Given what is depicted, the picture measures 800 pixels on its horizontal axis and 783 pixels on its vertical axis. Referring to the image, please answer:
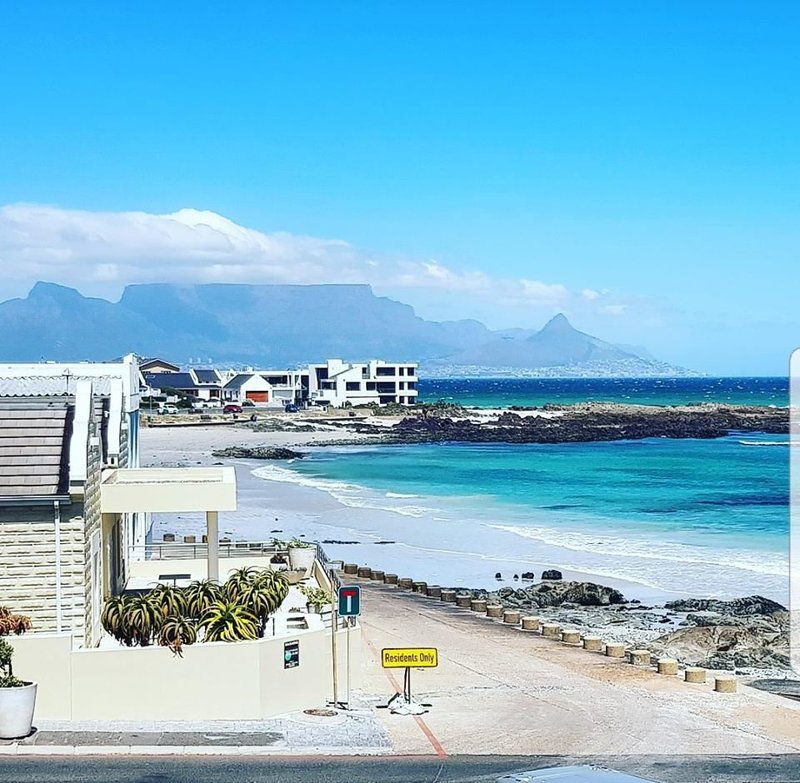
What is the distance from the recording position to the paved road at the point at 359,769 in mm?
14711

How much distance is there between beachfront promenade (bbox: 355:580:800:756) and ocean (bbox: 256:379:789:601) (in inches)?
541

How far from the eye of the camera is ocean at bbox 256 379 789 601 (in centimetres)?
4278

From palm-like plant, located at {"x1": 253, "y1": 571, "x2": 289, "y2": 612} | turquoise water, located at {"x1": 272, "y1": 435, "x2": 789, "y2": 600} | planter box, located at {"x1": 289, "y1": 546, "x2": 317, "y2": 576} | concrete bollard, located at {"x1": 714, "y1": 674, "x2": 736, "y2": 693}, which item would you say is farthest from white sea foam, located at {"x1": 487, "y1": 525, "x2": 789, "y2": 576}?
palm-like plant, located at {"x1": 253, "y1": 571, "x2": 289, "y2": 612}

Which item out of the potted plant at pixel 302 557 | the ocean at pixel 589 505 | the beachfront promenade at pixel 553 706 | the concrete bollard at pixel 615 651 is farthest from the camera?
the ocean at pixel 589 505

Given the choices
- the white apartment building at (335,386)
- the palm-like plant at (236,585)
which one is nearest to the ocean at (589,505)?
the palm-like plant at (236,585)

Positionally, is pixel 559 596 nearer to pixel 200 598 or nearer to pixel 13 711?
pixel 200 598

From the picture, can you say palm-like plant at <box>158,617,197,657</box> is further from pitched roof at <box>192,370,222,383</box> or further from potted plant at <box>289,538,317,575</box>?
pitched roof at <box>192,370,222,383</box>

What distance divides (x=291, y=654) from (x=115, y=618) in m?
2.59

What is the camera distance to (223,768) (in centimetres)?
1520

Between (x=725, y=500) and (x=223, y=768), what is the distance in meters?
52.0

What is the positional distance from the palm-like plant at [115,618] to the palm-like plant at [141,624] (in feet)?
0.16

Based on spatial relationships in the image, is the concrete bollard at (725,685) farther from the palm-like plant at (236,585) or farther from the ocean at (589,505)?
the ocean at (589,505)

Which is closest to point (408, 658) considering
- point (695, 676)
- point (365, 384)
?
point (695, 676)

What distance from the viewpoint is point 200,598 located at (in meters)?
18.7
